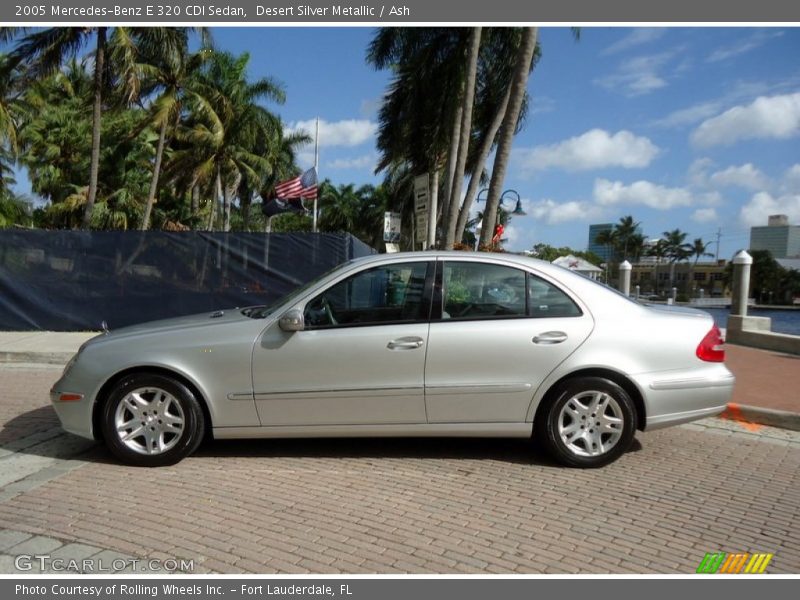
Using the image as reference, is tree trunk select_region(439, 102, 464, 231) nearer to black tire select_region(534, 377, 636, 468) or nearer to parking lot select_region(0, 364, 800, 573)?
parking lot select_region(0, 364, 800, 573)

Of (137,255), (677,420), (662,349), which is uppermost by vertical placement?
(137,255)

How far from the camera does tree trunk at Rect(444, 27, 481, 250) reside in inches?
601

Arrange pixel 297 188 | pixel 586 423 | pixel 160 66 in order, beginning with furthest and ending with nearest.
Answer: pixel 297 188 < pixel 160 66 < pixel 586 423

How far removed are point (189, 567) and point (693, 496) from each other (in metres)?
3.25

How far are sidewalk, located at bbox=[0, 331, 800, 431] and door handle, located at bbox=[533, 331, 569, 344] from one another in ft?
9.54

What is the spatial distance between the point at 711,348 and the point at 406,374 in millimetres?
2294

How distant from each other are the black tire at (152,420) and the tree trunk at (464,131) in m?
10.4

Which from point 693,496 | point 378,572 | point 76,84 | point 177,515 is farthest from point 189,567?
point 76,84

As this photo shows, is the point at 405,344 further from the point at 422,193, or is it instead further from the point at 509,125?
the point at 509,125

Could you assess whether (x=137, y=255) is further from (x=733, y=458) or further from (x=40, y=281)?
(x=733, y=458)

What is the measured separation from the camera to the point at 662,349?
4855mm

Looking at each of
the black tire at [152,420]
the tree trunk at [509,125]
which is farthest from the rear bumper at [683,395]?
the tree trunk at [509,125]

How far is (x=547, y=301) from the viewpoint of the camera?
495 cm

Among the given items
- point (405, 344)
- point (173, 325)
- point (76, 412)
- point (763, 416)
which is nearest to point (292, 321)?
point (405, 344)
